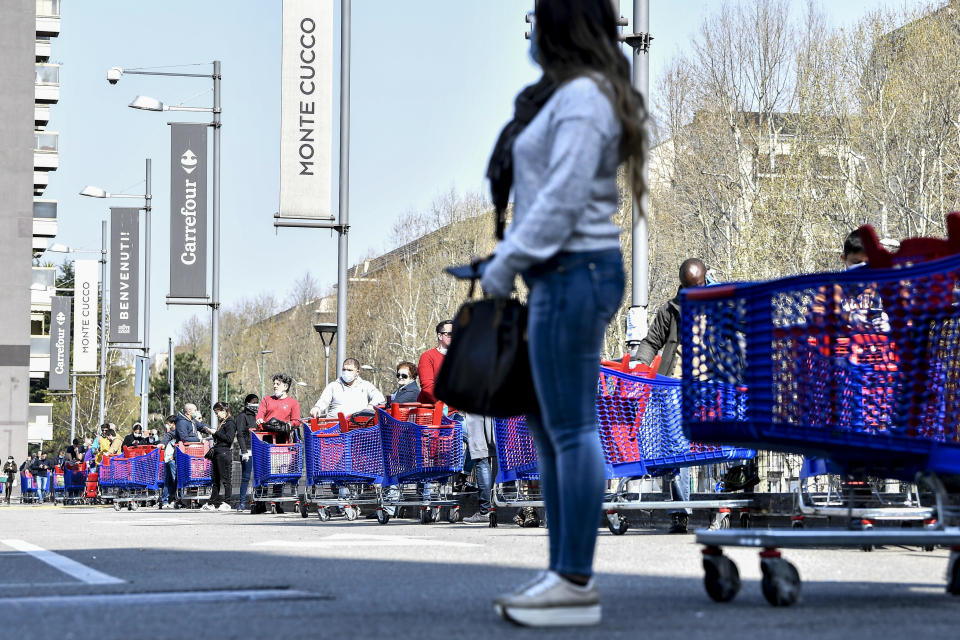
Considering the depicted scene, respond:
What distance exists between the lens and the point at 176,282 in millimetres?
31172

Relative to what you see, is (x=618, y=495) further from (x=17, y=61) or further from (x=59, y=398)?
(x=59, y=398)

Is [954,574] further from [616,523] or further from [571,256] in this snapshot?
[616,523]

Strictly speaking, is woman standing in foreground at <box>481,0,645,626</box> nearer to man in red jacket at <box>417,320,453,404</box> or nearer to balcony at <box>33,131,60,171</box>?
man in red jacket at <box>417,320,453,404</box>

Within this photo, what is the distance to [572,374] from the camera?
473 cm

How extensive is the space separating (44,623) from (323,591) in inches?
50.6

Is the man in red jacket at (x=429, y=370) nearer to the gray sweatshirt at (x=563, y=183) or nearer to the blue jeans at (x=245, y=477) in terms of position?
the blue jeans at (x=245, y=477)

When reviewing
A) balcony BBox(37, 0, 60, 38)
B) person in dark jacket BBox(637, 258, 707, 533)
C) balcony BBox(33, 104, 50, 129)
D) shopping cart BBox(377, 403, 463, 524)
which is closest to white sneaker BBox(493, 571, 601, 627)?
→ person in dark jacket BBox(637, 258, 707, 533)

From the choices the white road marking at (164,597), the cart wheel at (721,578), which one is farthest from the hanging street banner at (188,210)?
the cart wheel at (721,578)

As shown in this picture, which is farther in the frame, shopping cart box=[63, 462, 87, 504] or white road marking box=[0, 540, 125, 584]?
shopping cart box=[63, 462, 87, 504]

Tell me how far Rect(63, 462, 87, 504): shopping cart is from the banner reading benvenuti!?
18066 millimetres

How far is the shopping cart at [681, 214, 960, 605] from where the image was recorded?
5.55 metres

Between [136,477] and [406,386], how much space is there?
547 inches

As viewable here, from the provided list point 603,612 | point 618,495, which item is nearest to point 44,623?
point 603,612

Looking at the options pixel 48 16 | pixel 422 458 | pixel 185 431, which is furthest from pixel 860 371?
pixel 48 16
